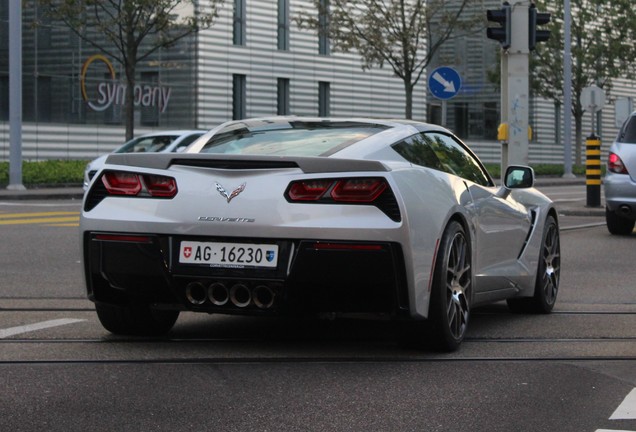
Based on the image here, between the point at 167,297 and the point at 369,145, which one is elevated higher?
the point at 369,145

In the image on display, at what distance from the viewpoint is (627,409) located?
574 cm

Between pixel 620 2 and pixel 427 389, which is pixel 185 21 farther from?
pixel 427 389

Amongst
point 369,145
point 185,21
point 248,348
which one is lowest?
point 248,348

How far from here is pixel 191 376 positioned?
6457 mm

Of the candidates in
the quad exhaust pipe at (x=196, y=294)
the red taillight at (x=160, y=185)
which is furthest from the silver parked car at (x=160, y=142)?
the quad exhaust pipe at (x=196, y=294)

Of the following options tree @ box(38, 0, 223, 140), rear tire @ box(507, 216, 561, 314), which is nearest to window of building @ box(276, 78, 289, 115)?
tree @ box(38, 0, 223, 140)

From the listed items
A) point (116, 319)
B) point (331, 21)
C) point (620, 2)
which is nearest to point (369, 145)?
point (116, 319)

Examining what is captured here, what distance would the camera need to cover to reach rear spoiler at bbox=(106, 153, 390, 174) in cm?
686

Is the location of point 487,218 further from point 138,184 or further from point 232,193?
point 138,184

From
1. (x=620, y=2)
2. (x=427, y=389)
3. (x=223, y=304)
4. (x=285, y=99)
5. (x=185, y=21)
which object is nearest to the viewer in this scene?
(x=427, y=389)

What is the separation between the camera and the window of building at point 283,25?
49875 millimetres

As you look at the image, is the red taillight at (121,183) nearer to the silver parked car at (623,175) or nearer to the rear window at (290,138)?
the rear window at (290,138)

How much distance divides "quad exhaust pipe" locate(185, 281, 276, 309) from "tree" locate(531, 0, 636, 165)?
169 ft

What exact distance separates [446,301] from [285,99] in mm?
43462
